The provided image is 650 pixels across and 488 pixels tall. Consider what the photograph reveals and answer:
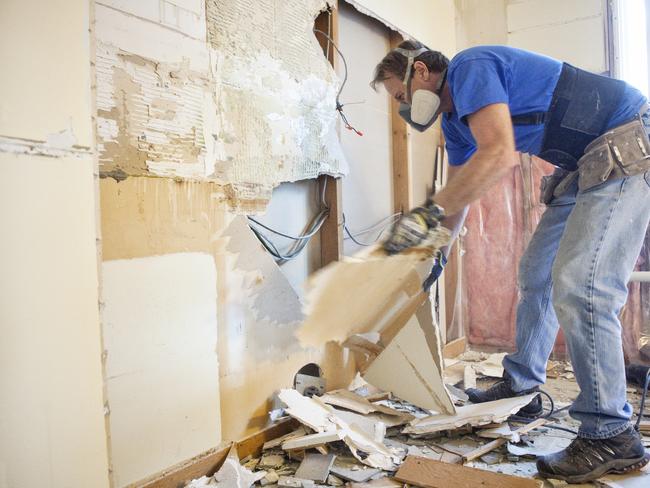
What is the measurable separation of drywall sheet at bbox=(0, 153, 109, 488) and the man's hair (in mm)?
1077

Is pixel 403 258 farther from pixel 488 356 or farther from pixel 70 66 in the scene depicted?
pixel 488 356

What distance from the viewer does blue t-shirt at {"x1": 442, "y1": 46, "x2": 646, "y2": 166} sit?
4.76ft

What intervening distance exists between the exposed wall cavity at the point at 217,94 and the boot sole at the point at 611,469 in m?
1.38

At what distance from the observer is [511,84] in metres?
1.56

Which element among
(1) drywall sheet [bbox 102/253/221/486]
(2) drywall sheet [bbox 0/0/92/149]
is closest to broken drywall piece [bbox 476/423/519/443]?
(1) drywall sheet [bbox 102/253/221/486]

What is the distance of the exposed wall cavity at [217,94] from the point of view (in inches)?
56.0

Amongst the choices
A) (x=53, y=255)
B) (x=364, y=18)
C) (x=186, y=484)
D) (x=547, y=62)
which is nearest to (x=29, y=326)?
(x=53, y=255)

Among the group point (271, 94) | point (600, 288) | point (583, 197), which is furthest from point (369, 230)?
point (600, 288)

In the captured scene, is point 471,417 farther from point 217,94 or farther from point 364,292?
point 217,94

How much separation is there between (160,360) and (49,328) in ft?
1.27

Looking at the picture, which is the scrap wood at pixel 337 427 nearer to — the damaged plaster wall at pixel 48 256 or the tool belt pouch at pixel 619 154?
the damaged plaster wall at pixel 48 256

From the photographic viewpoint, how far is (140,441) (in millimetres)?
1474

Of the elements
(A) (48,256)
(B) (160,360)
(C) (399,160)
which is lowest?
(B) (160,360)

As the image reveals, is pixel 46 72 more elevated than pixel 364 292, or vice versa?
pixel 46 72
